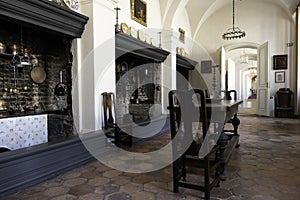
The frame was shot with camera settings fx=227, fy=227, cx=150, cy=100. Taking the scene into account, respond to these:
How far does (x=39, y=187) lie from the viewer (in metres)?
2.34

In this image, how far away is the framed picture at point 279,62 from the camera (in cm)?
831

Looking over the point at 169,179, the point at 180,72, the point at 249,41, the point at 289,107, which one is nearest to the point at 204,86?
the point at 180,72

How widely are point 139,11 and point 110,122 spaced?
3398mm

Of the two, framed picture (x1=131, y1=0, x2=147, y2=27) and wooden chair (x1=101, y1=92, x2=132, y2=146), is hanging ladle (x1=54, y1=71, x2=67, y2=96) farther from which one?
framed picture (x1=131, y1=0, x2=147, y2=27)

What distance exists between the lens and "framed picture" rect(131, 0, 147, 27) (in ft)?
18.5

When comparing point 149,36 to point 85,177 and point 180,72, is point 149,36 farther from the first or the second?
point 85,177

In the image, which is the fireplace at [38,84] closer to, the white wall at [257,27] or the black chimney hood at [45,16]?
the black chimney hood at [45,16]

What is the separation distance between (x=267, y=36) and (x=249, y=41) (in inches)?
25.3

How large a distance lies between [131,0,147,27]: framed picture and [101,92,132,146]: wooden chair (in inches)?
106

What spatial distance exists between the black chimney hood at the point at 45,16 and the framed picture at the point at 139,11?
2410mm

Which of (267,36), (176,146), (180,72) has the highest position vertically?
(267,36)

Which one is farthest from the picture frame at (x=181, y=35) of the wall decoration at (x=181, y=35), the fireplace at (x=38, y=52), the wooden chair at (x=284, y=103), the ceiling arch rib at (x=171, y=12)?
the fireplace at (x=38, y=52)

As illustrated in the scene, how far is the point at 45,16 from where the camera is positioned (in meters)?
2.94

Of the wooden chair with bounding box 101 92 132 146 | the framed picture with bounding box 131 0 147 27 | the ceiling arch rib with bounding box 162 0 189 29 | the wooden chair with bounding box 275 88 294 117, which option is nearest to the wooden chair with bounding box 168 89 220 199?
the wooden chair with bounding box 101 92 132 146
